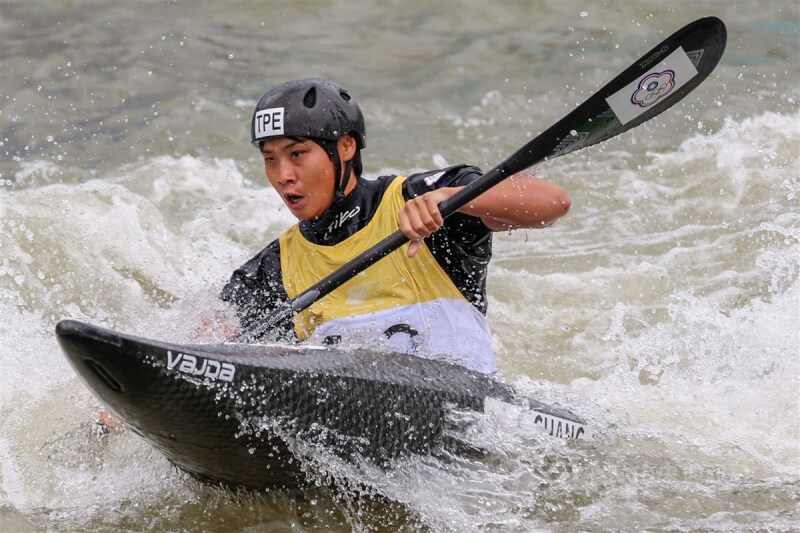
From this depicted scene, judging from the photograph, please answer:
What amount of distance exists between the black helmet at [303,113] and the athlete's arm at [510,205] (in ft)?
1.38

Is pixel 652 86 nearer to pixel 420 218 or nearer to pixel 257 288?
pixel 420 218

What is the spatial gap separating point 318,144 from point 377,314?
61 cm

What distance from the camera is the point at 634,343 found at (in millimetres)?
5363

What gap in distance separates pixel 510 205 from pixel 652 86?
0.70 metres

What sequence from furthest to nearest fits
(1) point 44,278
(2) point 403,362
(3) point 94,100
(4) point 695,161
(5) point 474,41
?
1. (5) point 474,41
2. (3) point 94,100
3. (4) point 695,161
4. (1) point 44,278
5. (2) point 403,362

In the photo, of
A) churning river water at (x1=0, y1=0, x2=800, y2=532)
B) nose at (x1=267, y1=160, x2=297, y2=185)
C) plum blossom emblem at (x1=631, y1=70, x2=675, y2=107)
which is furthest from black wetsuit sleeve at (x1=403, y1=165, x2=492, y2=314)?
plum blossom emblem at (x1=631, y1=70, x2=675, y2=107)

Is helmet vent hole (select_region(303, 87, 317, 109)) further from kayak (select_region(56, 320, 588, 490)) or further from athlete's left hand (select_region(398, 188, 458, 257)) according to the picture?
kayak (select_region(56, 320, 588, 490))

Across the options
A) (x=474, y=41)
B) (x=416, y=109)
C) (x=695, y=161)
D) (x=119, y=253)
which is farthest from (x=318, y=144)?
(x=474, y=41)

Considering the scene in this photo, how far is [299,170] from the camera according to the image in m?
3.60

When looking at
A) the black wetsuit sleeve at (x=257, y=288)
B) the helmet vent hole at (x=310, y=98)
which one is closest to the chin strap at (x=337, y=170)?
the helmet vent hole at (x=310, y=98)

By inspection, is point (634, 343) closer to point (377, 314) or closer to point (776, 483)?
point (776, 483)

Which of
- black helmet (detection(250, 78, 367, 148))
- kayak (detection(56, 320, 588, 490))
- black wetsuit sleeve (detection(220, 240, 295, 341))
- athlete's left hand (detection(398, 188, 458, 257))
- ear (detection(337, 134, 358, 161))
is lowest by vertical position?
kayak (detection(56, 320, 588, 490))

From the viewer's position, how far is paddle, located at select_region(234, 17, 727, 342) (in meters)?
3.46

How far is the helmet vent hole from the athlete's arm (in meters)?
0.50
